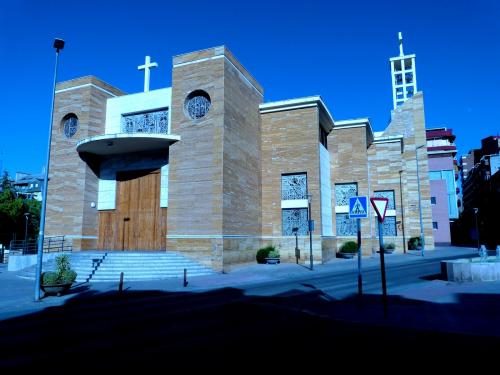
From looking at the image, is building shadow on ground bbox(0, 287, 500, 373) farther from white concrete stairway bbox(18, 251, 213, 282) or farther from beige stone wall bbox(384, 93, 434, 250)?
beige stone wall bbox(384, 93, 434, 250)

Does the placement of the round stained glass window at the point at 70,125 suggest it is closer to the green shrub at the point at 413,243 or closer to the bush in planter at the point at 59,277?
the bush in planter at the point at 59,277

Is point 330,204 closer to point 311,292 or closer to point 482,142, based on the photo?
point 311,292

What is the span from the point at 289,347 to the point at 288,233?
20.2 meters

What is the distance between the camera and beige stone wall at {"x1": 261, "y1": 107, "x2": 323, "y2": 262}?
2619 cm

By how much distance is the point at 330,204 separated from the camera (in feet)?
102

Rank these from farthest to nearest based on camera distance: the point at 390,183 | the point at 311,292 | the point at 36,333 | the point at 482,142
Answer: the point at 482,142, the point at 390,183, the point at 311,292, the point at 36,333

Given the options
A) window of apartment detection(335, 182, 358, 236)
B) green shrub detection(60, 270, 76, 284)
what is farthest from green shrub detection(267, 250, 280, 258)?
green shrub detection(60, 270, 76, 284)

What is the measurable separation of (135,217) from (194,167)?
5.81m

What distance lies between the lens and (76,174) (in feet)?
84.2

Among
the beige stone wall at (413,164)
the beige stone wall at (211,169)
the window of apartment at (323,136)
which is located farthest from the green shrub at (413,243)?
the beige stone wall at (211,169)

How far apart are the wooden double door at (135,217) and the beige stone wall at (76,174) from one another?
1234mm

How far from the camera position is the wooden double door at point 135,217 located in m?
24.0

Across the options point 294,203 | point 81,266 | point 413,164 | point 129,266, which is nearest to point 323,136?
point 294,203

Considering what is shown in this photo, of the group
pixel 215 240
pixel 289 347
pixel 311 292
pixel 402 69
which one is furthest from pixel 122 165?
pixel 402 69
